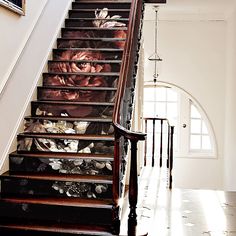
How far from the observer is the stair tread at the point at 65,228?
10.5 ft

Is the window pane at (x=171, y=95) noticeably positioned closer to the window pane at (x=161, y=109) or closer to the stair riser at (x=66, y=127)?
the window pane at (x=161, y=109)

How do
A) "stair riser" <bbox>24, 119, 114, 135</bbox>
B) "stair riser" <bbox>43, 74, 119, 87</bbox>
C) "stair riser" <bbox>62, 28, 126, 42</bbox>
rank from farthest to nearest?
"stair riser" <bbox>62, 28, 126, 42</bbox>, "stair riser" <bbox>43, 74, 119, 87</bbox>, "stair riser" <bbox>24, 119, 114, 135</bbox>

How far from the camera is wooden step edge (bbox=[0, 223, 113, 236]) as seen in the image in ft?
10.5

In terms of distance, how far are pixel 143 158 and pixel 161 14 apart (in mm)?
3010

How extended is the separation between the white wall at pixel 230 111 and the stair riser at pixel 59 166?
4502 millimetres

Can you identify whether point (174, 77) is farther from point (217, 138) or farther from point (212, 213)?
point (212, 213)

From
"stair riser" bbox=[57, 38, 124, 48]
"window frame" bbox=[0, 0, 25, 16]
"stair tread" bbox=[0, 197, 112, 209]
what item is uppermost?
"window frame" bbox=[0, 0, 25, 16]

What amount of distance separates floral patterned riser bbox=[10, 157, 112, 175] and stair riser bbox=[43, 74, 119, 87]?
45.2 inches

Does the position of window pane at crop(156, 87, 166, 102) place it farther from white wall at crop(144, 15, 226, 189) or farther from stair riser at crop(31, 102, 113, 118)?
stair riser at crop(31, 102, 113, 118)

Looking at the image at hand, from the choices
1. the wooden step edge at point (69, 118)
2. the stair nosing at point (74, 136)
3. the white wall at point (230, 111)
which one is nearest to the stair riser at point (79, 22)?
the wooden step edge at point (69, 118)

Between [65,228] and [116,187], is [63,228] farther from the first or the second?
[116,187]

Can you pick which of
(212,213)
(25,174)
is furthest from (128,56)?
(212,213)

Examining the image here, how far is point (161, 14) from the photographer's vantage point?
871cm

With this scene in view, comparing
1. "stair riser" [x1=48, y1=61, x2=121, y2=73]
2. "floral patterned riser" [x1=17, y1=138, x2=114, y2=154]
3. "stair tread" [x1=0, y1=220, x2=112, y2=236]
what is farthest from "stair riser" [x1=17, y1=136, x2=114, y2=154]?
"stair riser" [x1=48, y1=61, x2=121, y2=73]
